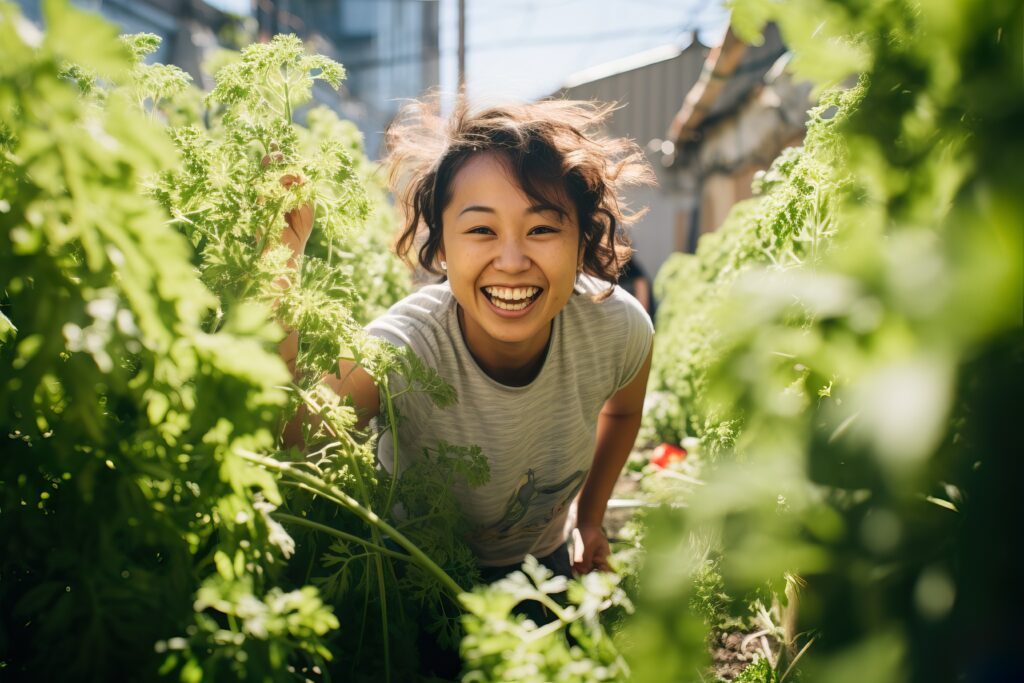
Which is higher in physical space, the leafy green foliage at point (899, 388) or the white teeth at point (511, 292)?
the leafy green foliage at point (899, 388)

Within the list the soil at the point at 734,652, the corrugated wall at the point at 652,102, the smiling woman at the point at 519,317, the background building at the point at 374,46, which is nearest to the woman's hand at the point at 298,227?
the smiling woman at the point at 519,317

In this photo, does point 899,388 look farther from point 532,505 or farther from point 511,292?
point 532,505

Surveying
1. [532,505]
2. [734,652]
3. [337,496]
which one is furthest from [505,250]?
[734,652]

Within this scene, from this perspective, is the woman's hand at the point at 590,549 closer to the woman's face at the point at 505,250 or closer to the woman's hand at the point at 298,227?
the woman's face at the point at 505,250

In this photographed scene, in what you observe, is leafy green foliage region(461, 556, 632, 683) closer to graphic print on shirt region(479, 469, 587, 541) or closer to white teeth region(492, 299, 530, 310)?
white teeth region(492, 299, 530, 310)

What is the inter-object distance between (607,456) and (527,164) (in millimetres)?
1049

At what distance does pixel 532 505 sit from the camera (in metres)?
2.07

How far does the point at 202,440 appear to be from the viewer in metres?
0.71

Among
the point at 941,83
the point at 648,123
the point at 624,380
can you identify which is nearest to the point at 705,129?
the point at 648,123

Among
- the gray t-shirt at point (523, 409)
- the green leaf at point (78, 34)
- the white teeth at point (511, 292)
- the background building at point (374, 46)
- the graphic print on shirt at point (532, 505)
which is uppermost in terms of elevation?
the background building at point (374, 46)

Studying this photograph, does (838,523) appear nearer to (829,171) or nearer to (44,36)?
(44,36)

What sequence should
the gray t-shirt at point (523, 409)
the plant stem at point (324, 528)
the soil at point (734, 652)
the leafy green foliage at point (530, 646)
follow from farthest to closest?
the gray t-shirt at point (523, 409), the soil at point (734, 652), the plant stem at point (324, 528), the leafy green foliage at point (530, 646)

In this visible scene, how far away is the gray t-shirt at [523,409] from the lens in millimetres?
1870

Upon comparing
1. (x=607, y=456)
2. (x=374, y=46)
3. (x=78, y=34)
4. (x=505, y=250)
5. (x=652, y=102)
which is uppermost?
(x=374, y=46)
